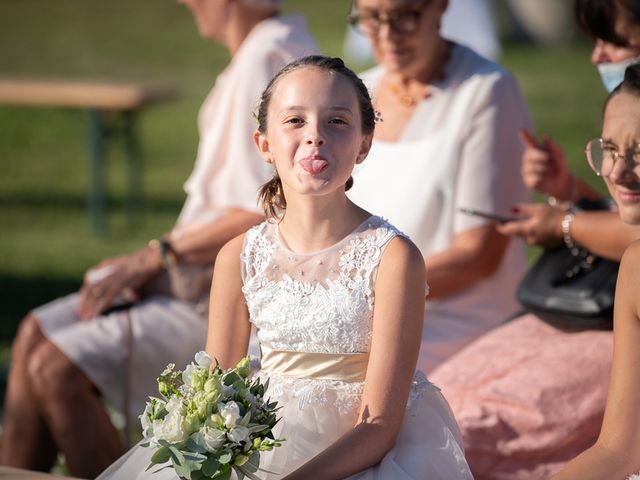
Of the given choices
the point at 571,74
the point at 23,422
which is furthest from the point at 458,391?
the point at 571,74

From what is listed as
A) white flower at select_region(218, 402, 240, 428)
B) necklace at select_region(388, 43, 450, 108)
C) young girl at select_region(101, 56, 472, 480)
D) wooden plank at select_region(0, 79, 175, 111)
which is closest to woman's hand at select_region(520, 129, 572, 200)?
necklace at select_region(388, 43, 450, 108)

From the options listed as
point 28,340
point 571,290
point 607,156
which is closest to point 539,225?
point 571,290

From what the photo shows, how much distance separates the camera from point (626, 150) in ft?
8.94

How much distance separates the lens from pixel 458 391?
3559 millimetres

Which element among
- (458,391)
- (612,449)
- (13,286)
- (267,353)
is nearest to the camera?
(612,449)

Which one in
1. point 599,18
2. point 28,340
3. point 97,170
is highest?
point 599,18

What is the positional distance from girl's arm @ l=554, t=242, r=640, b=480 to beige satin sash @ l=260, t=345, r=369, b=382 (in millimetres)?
503

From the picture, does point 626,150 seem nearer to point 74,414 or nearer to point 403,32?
point 403,32

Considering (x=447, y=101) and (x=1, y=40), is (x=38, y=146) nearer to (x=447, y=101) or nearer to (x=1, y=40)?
(x=1, y=40)

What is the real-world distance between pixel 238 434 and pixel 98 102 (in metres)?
7.21

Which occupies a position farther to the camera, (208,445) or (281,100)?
(281,100)

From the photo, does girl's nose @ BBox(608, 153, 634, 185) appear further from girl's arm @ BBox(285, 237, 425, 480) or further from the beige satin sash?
the beige satin sash

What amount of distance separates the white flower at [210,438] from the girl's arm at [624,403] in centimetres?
72

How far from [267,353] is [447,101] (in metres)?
1.45
